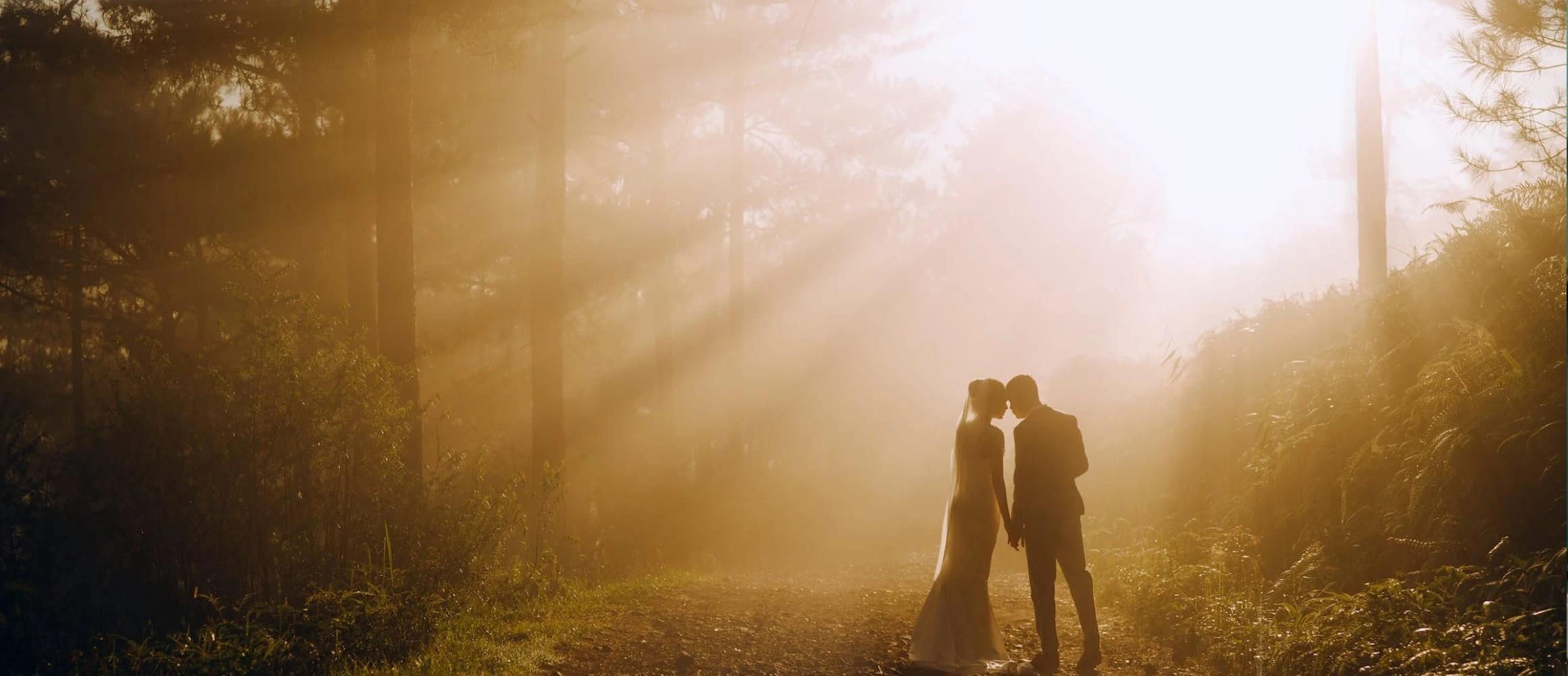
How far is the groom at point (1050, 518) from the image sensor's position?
8664mm

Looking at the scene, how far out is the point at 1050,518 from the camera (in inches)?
349

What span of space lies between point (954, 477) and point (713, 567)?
43.3ft

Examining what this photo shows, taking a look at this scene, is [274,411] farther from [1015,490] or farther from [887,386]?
[887,386]

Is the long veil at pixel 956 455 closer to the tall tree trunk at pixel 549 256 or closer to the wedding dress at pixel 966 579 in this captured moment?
the wedding dress at pixel 966 579

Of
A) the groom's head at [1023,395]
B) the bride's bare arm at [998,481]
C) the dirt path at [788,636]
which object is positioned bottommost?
the dirt path at [788,636]

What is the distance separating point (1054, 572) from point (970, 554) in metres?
0.67

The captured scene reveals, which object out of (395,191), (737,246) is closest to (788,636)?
(395,191)

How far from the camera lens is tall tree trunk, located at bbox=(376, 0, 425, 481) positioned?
505 inches

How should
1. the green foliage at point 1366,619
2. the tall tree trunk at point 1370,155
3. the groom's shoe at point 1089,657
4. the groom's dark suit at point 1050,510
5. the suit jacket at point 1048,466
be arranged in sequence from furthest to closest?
the tall tree trunk at point 1370,155, the suit jacket at point 1048,466, the groom's dark suit at point 1050,510, the groom's shoe at point 1089,657, the green foliage at point 1366,619

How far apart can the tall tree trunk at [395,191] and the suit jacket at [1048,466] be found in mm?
7033

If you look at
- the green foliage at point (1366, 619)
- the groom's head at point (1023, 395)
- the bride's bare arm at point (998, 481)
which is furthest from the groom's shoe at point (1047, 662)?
the groom's head at point (1023, 395)

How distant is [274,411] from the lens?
9.01 metres

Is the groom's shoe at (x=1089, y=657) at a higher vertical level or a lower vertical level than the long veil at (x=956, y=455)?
lower

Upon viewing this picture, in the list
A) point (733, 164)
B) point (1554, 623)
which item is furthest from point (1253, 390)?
point (733, 164)
